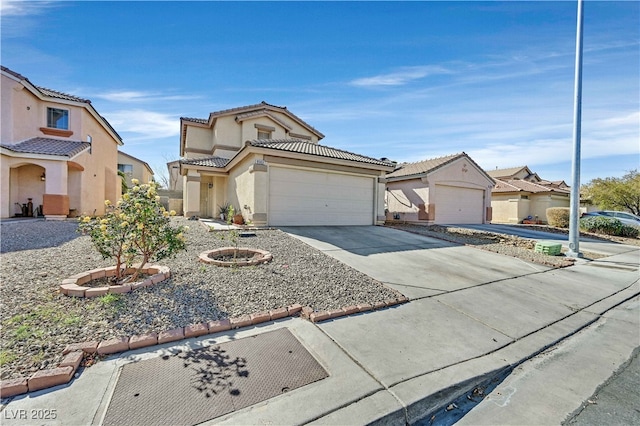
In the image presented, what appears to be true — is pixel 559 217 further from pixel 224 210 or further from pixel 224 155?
pixel 224 155

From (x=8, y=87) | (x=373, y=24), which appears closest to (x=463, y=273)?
(x=373, y=24)

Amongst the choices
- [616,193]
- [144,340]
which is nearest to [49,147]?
[144,340]

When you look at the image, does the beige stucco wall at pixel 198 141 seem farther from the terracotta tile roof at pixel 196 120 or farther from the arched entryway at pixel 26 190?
the arched entryway at pixel 26 190

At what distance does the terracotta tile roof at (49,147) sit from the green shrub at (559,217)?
29345 millimetres

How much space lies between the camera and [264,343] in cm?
305

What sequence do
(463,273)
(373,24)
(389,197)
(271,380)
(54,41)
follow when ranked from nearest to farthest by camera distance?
(271,380) → (463,273) → (54,41) → (373,24) → (389,197)

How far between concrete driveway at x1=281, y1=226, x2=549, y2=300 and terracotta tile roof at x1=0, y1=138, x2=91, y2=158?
1237cm

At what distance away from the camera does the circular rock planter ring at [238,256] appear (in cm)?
581

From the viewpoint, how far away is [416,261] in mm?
7031

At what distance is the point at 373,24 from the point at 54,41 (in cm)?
939

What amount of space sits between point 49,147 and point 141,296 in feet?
50.1

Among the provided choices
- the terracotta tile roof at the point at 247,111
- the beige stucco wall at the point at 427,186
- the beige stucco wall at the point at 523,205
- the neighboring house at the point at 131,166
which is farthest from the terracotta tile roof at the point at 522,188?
the neighboring house at the point at 131,166

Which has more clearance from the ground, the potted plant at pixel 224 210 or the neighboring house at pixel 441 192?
the neighboring house at pixel 441 192

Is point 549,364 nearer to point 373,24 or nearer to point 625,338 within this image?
point 625,338
